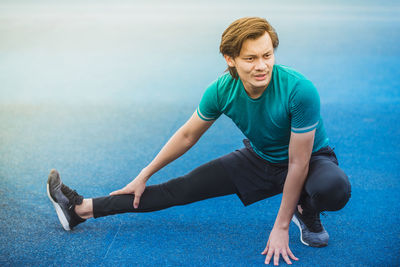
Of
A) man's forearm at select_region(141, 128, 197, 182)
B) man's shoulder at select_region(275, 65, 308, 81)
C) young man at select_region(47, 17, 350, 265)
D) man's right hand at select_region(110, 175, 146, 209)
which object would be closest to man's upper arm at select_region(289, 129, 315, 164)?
young man at select_region(47, 17, 350, 265)

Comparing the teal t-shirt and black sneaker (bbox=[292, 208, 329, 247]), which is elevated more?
the teal t-shirt

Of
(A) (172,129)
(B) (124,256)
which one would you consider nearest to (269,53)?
(B) (124,256)

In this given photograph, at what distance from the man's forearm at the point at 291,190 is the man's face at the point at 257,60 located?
0.35 m

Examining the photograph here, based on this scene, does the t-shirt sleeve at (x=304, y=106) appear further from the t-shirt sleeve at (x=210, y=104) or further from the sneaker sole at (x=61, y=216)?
the sneaker sole at (x=61, y=216)

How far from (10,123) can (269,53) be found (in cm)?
244

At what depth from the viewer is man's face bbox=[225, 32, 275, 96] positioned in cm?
165

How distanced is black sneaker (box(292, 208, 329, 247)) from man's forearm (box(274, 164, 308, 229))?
19cm

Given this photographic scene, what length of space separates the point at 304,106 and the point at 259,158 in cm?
42

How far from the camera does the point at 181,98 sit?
397 centimetres

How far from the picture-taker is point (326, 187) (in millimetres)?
1693

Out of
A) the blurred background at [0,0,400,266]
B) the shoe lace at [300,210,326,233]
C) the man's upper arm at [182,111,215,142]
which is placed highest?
the man's upper arm at [182,111,215,142]

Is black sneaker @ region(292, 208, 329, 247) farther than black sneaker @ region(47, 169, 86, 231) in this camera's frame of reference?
No

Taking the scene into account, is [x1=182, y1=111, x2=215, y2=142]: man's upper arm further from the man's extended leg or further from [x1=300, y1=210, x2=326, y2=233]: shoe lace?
[x1=300, y1=210, x2=326, y2=233]: shoe lace

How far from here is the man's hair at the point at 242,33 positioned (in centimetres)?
164
